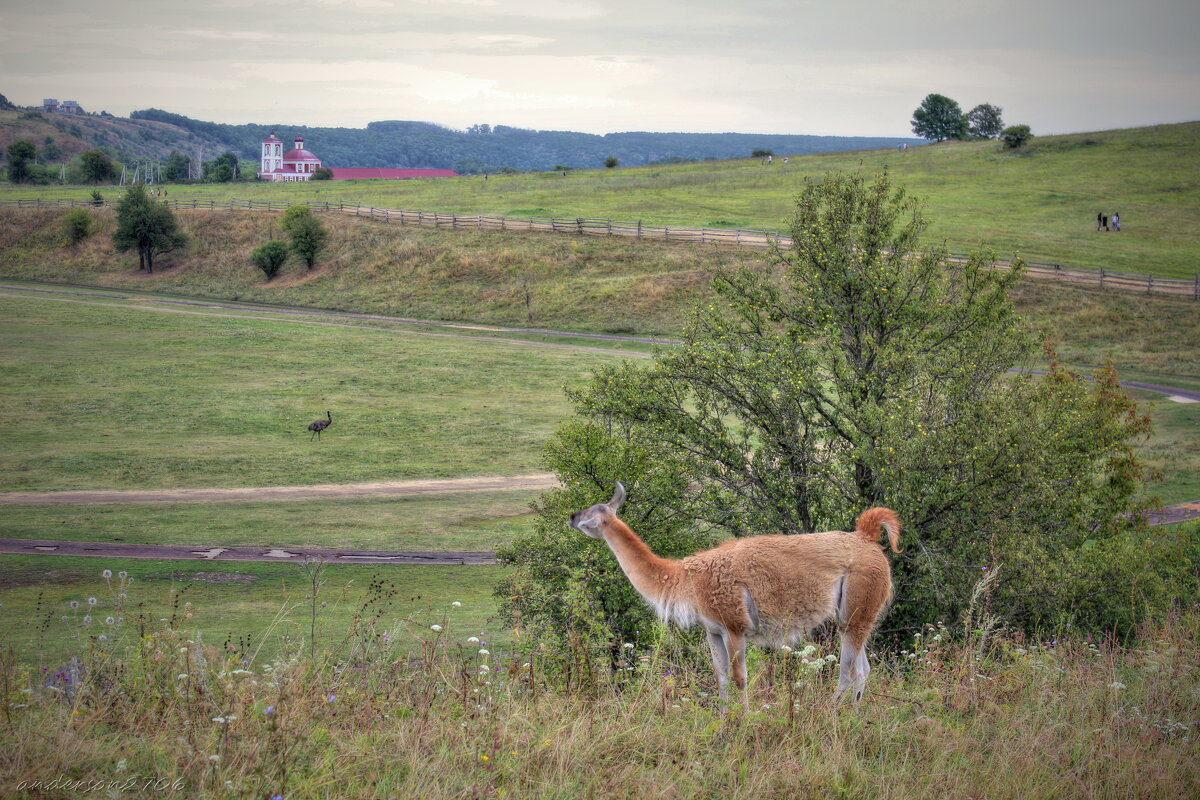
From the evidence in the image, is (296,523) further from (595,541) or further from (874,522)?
(874,522)

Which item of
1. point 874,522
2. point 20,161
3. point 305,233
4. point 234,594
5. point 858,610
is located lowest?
point 234,594

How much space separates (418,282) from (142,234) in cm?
3184

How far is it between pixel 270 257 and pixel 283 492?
60.4 metres

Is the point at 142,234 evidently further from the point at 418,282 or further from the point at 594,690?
the point at 594,690

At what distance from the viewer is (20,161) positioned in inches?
5458

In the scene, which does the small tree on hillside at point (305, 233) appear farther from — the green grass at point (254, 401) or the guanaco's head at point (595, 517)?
the guanaco's head at point (595, 517)

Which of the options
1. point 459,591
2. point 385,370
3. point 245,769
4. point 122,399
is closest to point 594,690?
point 245,769

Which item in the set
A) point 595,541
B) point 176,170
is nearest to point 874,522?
point 595,541

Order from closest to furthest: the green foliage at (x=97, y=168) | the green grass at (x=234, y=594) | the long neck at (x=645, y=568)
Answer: the long neck at (x=645, y=568), the green grass at (x=234, y=594), the green foliage at (x=97, y=168)

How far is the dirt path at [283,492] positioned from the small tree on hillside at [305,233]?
59.3 m

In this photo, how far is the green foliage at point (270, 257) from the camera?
85938 millimetres

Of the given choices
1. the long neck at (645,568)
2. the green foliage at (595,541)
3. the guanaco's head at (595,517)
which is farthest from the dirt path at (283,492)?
the long neck at (645,568)

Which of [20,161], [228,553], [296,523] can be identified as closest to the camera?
[228,553]

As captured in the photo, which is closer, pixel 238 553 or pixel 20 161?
pixel 238 553
